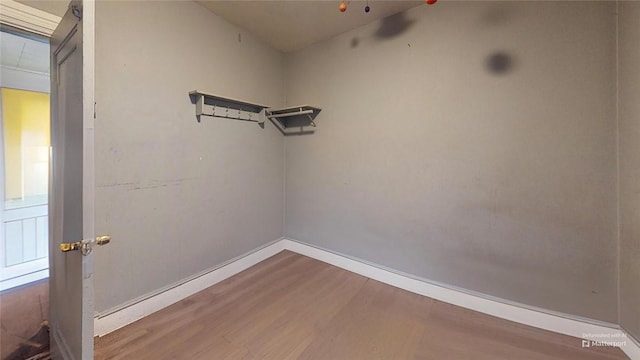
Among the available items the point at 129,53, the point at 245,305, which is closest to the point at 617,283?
the point at 245,305

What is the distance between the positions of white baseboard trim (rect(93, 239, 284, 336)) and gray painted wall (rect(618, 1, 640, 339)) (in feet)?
9.97

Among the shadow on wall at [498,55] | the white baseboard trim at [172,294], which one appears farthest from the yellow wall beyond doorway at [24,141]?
the shadow on wall at [498,55]

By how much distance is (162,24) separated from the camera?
1.85 metres

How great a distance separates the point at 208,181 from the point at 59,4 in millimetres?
1492

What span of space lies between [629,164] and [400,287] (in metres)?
1.85

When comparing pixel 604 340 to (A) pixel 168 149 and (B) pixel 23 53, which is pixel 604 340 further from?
(B) pixel 23 53

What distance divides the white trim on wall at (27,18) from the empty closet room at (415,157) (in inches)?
9.0

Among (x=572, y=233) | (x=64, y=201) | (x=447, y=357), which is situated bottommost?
(x=447, y=357)

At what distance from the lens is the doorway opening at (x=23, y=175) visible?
230 centimetres

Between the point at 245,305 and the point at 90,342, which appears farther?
the point at 245,305

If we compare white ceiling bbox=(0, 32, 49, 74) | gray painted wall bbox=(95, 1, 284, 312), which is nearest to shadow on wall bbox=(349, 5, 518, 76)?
gray painted wall bbox=(95, 1, 284, 312)

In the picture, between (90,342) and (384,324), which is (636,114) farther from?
(90,342)

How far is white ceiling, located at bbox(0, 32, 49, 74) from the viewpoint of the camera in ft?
6.77

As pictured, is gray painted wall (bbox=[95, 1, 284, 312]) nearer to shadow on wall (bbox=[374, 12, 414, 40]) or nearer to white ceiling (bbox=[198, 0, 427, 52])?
white ceiling (bbox=[198, 0, 427, 52])
